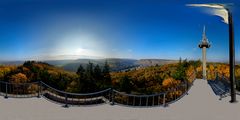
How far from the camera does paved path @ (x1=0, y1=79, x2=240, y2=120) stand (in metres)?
10.1

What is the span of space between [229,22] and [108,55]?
3.10m

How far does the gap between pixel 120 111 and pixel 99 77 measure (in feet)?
4.37

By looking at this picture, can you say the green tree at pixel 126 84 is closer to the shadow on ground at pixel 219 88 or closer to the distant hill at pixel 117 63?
the distant hill at pixel 117 63

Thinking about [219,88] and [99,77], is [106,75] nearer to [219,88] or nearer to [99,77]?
[99,77]

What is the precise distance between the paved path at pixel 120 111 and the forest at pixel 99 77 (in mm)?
512

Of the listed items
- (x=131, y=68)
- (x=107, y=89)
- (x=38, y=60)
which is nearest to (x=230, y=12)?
(x=131, y=68)

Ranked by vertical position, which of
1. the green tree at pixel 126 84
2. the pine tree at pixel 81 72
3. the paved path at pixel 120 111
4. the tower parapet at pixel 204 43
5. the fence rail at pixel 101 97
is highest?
the tower parapet at pixel 204 43

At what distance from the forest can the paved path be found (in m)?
0.51

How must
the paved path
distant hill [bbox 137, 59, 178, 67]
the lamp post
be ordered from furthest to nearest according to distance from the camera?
distant hill [bbox 137, 59, 178, 67], the lamp post, the paved path

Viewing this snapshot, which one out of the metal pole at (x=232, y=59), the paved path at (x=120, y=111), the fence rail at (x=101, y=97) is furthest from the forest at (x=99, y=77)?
the metal pole at (x=232, y=59)

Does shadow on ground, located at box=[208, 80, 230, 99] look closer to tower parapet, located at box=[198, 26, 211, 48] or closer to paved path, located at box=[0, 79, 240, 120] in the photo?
paved path, located at box=[0, 79, 240, 120]

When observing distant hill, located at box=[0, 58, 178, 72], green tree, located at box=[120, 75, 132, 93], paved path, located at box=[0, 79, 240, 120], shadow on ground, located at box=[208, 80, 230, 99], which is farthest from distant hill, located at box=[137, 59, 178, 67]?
shadow on ground, located at box=[208, 80, 230, 99]

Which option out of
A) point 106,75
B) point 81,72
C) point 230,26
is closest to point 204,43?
point 230,26

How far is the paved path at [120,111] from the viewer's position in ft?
33.2
